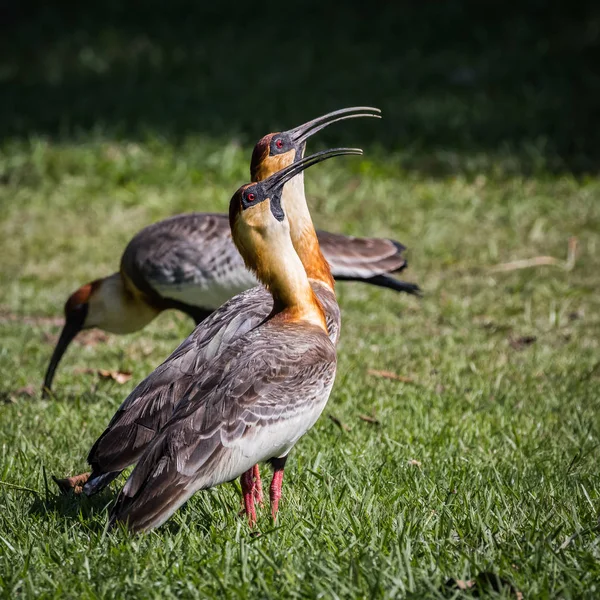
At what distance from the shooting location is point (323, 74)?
1257cm

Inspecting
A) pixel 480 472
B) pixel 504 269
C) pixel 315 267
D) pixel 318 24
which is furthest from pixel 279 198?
pixel 318 24

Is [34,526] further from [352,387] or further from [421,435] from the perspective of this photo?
[352,387]

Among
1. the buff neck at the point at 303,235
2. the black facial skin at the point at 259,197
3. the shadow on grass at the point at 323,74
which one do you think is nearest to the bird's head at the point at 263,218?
the black facial skin at the point at 259,197

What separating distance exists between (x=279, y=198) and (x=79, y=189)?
251 inches

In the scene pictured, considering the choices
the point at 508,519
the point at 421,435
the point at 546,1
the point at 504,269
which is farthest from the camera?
the point at 546,1

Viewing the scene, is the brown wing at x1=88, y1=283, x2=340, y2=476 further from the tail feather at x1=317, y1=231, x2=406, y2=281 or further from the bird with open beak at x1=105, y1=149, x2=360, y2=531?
the tail feather at x1=317, y1=231, x2=406, y2=281

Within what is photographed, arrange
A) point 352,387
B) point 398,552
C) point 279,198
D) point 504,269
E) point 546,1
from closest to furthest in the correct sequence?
point 398,552, point 279,198, point 352,387, point 504,269, point 546,1

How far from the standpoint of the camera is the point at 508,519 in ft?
11.7

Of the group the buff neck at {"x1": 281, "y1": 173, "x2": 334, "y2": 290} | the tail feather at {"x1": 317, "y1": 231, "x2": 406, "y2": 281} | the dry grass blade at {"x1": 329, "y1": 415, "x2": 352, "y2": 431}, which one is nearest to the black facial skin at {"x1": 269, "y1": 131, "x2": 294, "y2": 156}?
the buff neck at {"x1": 281, "y1": 173, "x2": 334, "y2": 290}

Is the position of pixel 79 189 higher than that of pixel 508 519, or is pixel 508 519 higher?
pixel 508 519

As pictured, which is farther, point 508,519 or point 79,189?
point 79,189

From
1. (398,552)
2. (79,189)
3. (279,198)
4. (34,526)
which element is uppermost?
(279,198)

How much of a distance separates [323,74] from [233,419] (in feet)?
31.7

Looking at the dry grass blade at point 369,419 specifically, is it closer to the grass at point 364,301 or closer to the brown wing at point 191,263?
the grass at point 364,301
